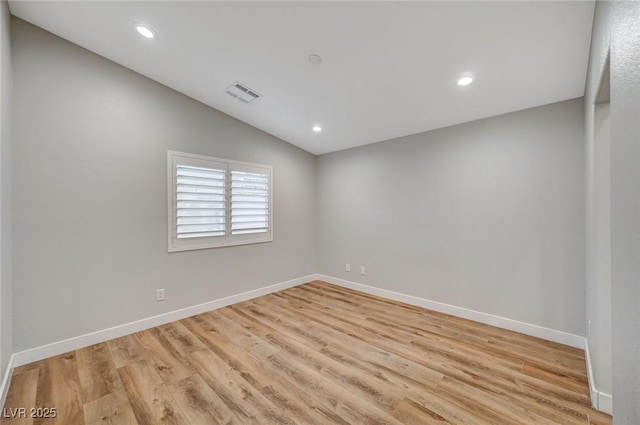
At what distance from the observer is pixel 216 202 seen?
3354 mm

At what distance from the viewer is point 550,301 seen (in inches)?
97.4

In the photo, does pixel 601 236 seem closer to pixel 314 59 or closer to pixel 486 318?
pixel 486 318

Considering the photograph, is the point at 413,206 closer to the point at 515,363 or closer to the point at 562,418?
the point at 515,363

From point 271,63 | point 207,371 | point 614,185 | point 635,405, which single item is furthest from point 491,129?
point 207,371

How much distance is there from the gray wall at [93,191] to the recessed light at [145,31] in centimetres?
74

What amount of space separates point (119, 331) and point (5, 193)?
62.8 inches

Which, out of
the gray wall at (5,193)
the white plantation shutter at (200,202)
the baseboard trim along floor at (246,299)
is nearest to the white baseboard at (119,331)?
the baseboard trim along floor at (246,299)

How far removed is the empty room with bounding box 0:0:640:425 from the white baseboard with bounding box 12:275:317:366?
0.06 feet

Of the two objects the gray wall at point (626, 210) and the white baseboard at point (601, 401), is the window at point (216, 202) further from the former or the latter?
the white baseboard at point (601, 401)

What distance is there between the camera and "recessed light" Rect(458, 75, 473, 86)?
222 cm

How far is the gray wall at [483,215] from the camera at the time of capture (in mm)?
2414

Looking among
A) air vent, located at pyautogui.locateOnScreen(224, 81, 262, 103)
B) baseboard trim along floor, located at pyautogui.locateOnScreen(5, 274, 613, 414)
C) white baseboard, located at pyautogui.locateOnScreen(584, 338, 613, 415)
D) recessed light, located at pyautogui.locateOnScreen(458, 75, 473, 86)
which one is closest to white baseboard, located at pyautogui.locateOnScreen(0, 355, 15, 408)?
baseboard trim along floor, located at pyautogui.locateOnScreen(5, 274, 613, 414)

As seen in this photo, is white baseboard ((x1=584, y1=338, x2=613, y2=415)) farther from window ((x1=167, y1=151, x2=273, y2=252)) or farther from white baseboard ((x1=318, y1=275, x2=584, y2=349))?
window ((x1=167, y1=151, x2=273, y2=252))

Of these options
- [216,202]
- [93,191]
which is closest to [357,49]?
[216,202]
